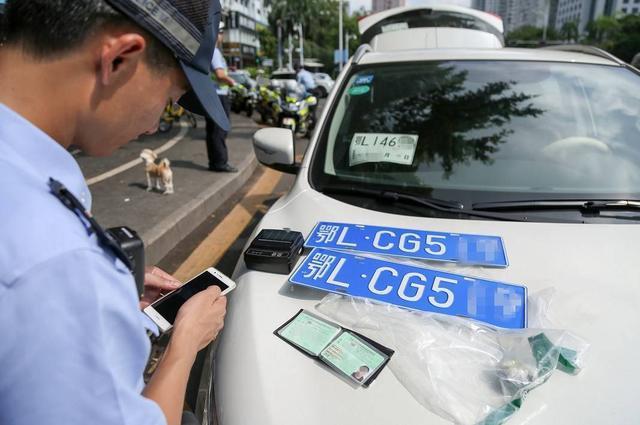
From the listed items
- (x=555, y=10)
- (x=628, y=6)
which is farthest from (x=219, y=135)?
(x=555, y=10)

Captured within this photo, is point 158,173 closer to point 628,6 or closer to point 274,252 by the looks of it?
point 274,252

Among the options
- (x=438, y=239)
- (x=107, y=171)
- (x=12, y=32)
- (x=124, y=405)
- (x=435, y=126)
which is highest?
(x=12, y=32)

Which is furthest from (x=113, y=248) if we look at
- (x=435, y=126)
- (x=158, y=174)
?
(x=158, y=174)

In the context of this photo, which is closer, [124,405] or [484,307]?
[124,405]

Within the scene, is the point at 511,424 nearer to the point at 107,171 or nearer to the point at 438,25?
the point at 438,25

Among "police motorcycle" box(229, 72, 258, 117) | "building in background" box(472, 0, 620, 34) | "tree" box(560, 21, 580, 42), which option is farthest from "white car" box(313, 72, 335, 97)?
"building in background" box(472, 0, 620, 34)

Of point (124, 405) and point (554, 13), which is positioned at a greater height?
point (554, 13)

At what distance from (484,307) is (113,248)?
1.03 m

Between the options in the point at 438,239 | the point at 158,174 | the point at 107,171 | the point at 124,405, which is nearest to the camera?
the point at 124,405

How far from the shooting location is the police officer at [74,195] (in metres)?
0.62

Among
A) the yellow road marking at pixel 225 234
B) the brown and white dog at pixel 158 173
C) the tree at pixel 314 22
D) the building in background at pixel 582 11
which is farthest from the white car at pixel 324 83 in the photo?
the building in background at pixel 582 11

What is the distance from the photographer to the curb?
3643mm

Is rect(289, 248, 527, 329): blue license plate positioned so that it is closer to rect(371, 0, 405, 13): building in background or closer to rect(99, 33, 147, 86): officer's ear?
rect(99, 33, 147, 86): officer's ear

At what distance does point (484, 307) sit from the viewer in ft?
4.38
